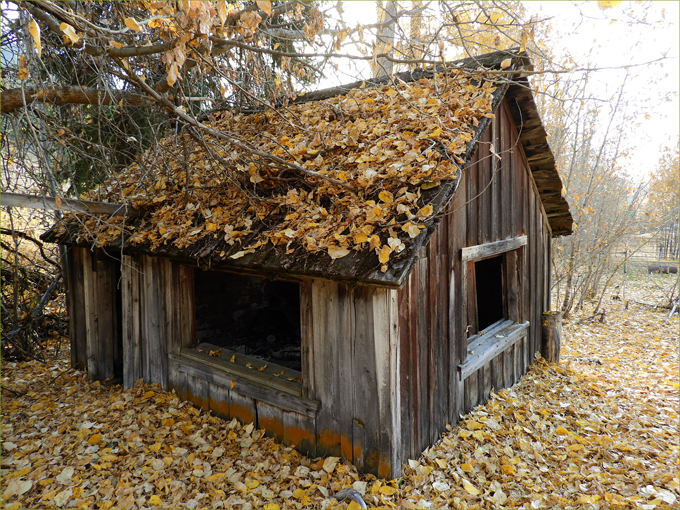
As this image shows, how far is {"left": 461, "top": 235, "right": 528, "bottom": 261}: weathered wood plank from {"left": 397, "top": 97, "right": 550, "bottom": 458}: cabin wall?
74 mm

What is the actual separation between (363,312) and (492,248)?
2468 millimetres

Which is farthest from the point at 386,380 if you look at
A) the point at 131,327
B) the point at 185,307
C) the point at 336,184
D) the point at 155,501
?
the point at 131,327

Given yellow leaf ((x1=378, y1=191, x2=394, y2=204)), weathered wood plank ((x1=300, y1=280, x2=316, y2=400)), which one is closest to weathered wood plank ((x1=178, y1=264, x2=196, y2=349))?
weathered wood plank ((x1=300, y1=280, x2=316, y2=400))

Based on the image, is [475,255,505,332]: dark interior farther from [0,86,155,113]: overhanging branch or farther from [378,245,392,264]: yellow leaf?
[0,86,155,113]: overhanging branch

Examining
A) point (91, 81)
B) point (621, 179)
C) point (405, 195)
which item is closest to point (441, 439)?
point (405, 195)

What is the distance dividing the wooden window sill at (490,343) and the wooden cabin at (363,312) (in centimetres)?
3

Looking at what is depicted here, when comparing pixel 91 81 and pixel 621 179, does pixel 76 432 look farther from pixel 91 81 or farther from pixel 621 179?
pixel 621 179

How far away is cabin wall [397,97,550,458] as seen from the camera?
3779 mm

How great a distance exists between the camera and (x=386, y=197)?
11.7 ft

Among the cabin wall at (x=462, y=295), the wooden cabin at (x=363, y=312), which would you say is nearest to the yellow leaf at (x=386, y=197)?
the wooden cabin at (x=363, y=312)

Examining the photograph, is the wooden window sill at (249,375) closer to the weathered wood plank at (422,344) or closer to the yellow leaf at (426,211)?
the weathered wood plank at (422,344)

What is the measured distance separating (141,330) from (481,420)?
4666 millimetres

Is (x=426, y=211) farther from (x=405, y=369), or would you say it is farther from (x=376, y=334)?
(x=405, y=369)

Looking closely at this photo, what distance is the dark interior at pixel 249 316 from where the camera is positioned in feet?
21.3
